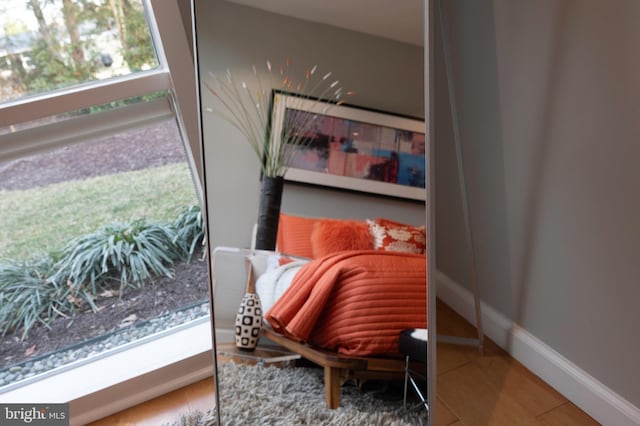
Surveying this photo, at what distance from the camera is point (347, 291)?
1.31 meters

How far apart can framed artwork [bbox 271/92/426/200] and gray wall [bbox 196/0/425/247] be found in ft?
0.10

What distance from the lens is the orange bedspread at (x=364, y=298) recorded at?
1298mm

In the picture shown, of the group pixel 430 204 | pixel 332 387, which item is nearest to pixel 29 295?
pixel 332 387

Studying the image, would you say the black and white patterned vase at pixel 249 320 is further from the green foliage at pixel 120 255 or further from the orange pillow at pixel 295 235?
the green foliage at pixel 120 255

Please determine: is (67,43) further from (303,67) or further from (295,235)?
Result: (295,235)

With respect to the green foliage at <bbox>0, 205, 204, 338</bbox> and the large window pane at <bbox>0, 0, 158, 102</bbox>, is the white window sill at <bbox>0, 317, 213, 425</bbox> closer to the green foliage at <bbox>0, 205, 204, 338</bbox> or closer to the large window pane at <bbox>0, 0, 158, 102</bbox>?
the green foliage at <bbox>0, 205, 204, 338</bbox>

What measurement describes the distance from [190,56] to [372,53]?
562mm

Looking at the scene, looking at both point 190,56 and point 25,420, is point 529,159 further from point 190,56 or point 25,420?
point 25,420

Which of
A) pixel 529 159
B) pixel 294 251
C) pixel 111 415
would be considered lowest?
pixel 111 415

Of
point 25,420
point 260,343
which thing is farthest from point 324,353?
point 25,420

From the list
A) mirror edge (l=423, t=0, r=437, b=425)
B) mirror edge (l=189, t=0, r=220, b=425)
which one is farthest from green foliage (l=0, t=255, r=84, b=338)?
mirror edge (l=423, t=0, r=437, b=425)

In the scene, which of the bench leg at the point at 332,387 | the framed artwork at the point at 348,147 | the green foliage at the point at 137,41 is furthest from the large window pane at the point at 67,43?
the bench leg at the point at 332,387

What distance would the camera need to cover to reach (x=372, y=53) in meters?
1.28

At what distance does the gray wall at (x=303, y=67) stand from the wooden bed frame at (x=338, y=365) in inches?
14.3
